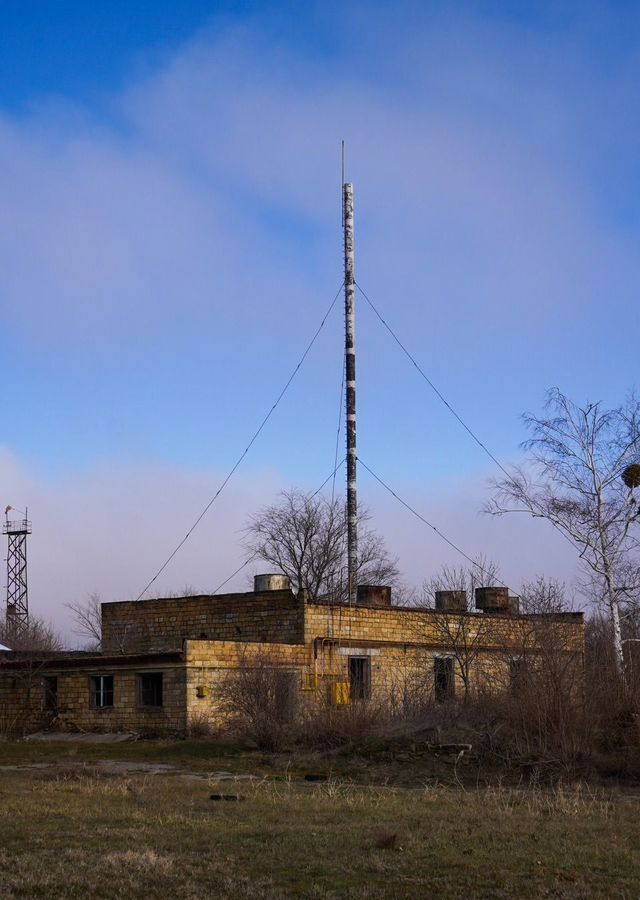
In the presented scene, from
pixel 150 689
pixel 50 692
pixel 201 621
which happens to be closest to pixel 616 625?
pixel 150 689

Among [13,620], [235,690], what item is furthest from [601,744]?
[13,620]

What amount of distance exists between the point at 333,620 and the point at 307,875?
23.4 metres

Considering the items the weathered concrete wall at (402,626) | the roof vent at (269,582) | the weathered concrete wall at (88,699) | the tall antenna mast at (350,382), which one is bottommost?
the weathered concrete wall at (88,699)

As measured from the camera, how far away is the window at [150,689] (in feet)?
97.8

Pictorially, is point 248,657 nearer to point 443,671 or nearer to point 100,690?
point 100,690

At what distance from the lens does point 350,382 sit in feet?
135

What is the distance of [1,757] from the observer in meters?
23.9

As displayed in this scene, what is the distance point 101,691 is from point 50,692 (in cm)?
207

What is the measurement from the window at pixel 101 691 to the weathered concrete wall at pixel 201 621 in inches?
163

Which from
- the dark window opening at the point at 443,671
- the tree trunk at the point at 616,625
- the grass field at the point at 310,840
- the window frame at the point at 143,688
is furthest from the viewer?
the dark window opening at the point at 443,671

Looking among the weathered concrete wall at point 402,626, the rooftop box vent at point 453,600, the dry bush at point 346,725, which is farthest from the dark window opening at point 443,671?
the dry bush at point 346,725

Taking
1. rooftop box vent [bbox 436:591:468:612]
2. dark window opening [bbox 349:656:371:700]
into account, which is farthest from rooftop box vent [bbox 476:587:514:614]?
dark window opening [bbox 349:656:371:700]

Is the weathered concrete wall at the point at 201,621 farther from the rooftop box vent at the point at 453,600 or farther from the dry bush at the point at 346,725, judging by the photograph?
the dry bush at the point at 346,725

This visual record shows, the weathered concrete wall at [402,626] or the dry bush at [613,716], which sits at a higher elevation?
the weathered concrete wall at [402,626]
